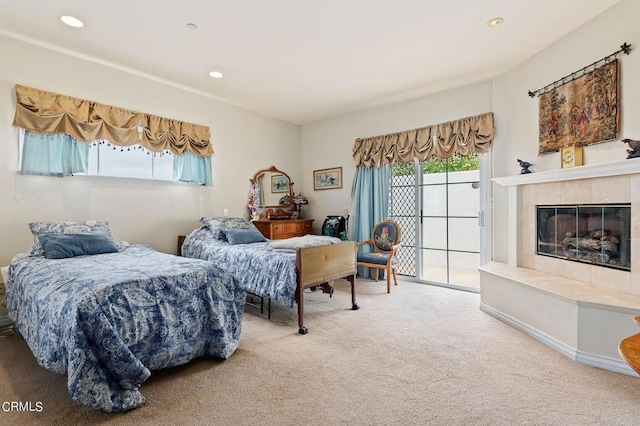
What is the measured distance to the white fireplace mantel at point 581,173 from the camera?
7.70 ft

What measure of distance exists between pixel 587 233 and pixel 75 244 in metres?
4.66

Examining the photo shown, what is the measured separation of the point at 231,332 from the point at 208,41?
8.89 ft

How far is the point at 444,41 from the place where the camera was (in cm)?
311

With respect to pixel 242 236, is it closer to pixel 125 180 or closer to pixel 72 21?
pixel 125 180

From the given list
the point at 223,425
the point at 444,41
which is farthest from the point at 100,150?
the point at 444,41

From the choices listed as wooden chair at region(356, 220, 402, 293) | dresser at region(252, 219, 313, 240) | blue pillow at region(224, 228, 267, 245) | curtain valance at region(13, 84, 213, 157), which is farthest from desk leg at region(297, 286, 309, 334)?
curtain valance at region(13, 84, 213, 157)

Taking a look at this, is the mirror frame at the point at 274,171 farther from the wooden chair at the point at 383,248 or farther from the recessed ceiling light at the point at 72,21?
the recessed ceiling light at the point at 72,21

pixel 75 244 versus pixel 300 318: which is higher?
pixel 75 244

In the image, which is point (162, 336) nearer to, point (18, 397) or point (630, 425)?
point (18, 397)

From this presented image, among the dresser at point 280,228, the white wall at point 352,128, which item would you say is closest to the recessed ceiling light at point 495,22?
the white wall at point 352,128

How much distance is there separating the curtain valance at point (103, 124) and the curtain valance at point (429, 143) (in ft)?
8.04

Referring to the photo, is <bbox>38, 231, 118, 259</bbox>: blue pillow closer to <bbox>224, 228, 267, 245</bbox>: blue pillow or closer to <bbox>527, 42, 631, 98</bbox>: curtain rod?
<bbox>224, 228, 267, 245</bbox>: blue pillow

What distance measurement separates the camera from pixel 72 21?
2.77 m

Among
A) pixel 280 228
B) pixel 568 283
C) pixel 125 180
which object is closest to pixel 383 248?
pixel 280 228
